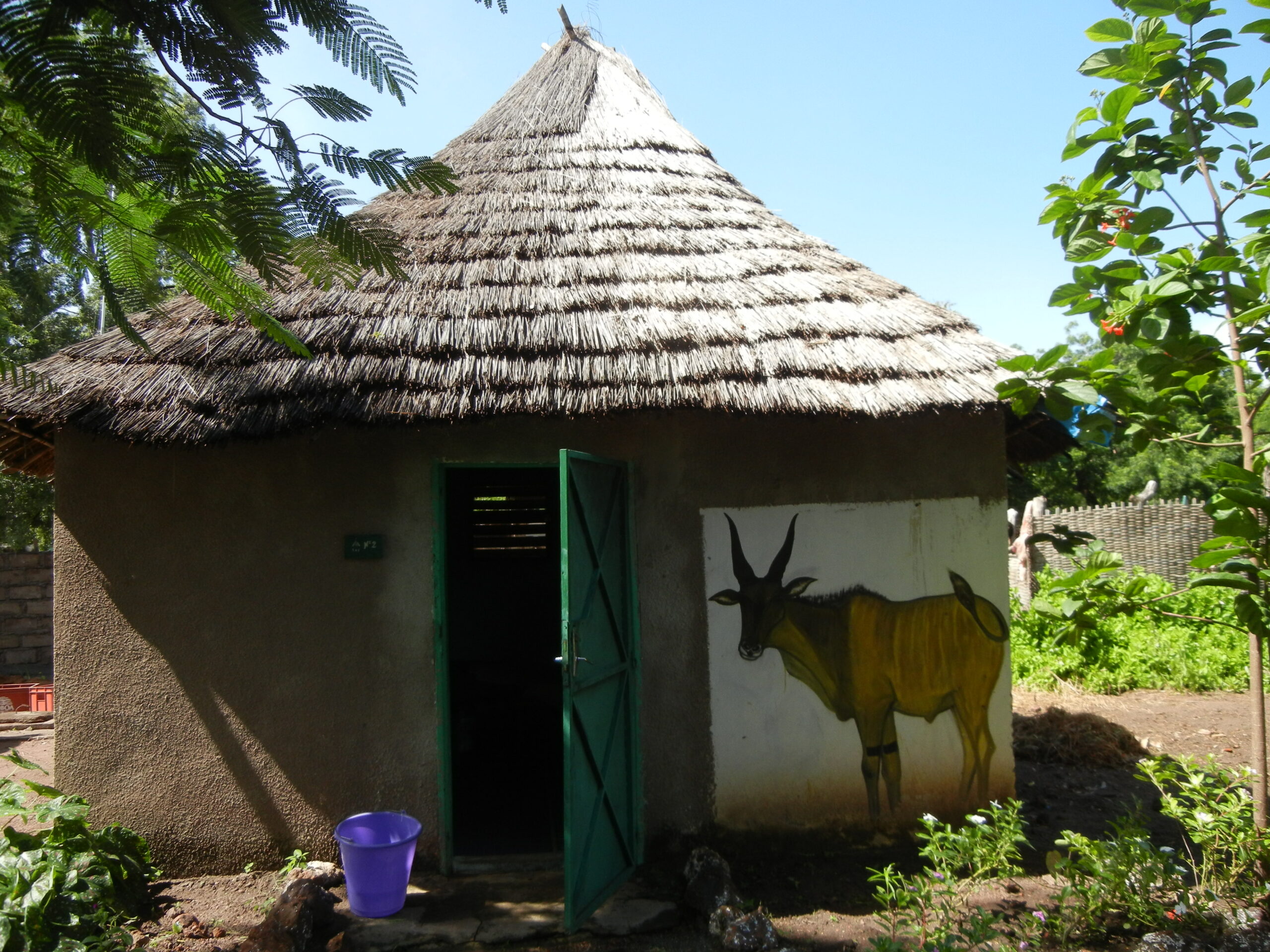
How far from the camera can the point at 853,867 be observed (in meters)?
4.21

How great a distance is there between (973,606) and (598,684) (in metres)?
2.05

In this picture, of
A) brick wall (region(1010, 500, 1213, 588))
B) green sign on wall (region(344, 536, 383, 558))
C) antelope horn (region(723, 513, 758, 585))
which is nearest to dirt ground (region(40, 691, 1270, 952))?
antelope horn (region(723, 513, 758, 585))

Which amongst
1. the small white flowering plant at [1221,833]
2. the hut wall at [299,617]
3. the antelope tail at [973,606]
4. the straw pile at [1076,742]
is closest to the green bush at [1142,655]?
the straw pile at [1076,742]

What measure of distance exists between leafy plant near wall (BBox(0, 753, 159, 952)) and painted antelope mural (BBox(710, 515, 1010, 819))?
3015 mm

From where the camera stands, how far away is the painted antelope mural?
14.4 feet

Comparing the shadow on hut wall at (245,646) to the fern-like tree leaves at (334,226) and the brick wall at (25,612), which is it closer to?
the fern-like tree leaves at (334,226)

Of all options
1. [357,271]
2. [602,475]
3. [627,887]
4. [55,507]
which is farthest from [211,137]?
[627,887]

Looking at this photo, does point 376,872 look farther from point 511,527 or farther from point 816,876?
point 511,527

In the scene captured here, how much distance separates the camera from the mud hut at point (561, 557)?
13.6 feet

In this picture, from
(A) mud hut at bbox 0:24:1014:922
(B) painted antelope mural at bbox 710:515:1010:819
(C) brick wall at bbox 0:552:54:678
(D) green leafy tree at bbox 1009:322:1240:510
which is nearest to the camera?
(A) mud hut at bbox 0:24:1014:922

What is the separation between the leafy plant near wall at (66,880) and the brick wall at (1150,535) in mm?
9850

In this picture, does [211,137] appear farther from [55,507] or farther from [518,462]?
[55,507]

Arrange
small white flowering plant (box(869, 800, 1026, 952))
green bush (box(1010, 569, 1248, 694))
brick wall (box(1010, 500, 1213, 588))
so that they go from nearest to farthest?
small white flowering plant (box(869, 800, 1026, 952)) < green bush (box(1010, 569, 1248, 694)) < brick wall (box(1010, 500, 1213, 588))

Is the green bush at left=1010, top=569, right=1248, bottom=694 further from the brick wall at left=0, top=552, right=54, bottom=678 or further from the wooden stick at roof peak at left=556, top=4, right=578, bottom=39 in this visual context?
the brick wall at left=0, top=552, right=54, bottom=678
